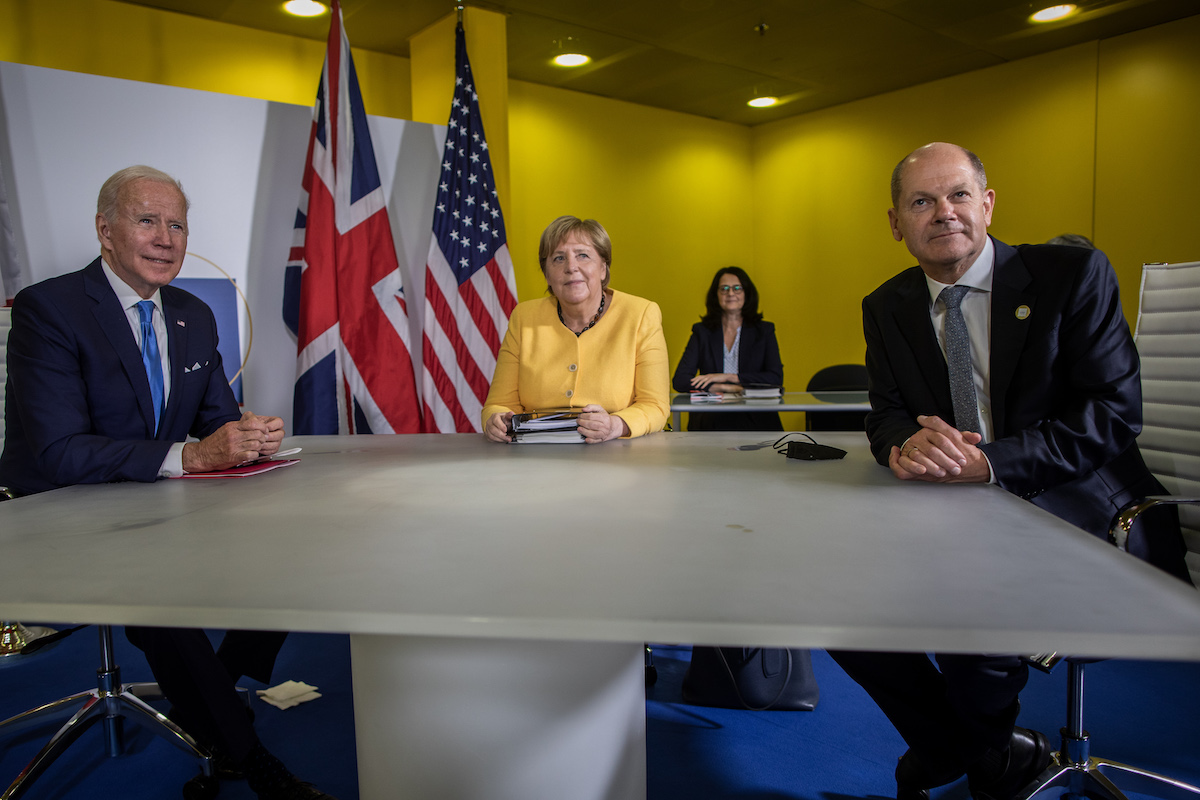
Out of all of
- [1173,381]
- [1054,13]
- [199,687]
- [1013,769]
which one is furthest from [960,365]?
[1054,13]

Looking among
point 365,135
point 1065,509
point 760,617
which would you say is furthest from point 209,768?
point 365,135

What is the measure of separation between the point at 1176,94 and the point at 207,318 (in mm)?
6190

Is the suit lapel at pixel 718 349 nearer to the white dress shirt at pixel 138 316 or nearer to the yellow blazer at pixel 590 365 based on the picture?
the yellow blazer at pixel 590 365

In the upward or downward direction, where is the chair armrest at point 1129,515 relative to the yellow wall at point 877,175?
downward

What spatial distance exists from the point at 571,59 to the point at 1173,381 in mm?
4705

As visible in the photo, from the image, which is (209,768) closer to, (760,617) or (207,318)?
(207,318)

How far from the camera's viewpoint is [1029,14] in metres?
5.04

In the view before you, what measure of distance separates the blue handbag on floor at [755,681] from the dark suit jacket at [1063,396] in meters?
0.79

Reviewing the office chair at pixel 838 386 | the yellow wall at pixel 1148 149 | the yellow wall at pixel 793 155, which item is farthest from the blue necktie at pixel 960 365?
the yellow wall at pixel 1148 149

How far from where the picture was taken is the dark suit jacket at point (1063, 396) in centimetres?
162

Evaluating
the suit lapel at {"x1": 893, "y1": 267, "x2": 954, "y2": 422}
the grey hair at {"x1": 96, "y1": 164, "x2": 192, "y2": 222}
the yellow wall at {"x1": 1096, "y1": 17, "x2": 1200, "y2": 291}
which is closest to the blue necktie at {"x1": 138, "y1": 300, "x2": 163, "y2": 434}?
the grey hair at {"x1": 96, "y1": 164, "x2": 192, "y2": 222}

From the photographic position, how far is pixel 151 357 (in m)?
2.08

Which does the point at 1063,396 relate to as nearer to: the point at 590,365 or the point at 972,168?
the point at 972,168

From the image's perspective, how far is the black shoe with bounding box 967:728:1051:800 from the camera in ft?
5.53
